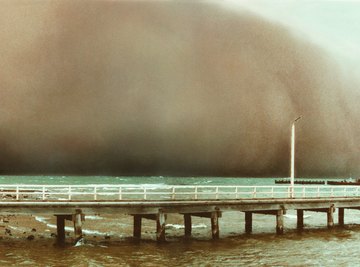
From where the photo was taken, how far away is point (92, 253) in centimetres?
2758

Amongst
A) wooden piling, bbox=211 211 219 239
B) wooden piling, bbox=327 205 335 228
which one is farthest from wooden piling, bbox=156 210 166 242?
wooden piling, bbox=327 205 335 228

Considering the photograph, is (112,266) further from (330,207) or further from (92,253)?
(330,207)

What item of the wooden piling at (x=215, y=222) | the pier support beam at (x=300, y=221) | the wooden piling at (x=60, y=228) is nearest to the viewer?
the wooden piling at (x=60, y=228)

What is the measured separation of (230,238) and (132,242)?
7460 millimetres

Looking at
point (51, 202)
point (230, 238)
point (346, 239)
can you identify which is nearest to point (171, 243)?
point (230, 238)

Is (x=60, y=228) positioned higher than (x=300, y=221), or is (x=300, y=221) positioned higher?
(x=60, y=228)

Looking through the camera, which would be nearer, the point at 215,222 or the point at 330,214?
the point at 215,222

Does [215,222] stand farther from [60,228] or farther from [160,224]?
[60,228]

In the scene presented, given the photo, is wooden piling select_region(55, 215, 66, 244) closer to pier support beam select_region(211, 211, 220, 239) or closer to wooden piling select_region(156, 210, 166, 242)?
wooden piling select_region(156, 210, 166, 242)

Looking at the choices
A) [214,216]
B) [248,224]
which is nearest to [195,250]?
[214,216]

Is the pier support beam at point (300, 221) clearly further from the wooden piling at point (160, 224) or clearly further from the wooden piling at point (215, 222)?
the wooden piling at point (160, 224)

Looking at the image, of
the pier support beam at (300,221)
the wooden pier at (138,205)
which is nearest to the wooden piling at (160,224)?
the wooden pier at (138,205)

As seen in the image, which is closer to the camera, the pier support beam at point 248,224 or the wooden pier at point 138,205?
the wooden pier at point 138,205

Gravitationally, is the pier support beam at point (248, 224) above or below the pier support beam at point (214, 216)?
below
